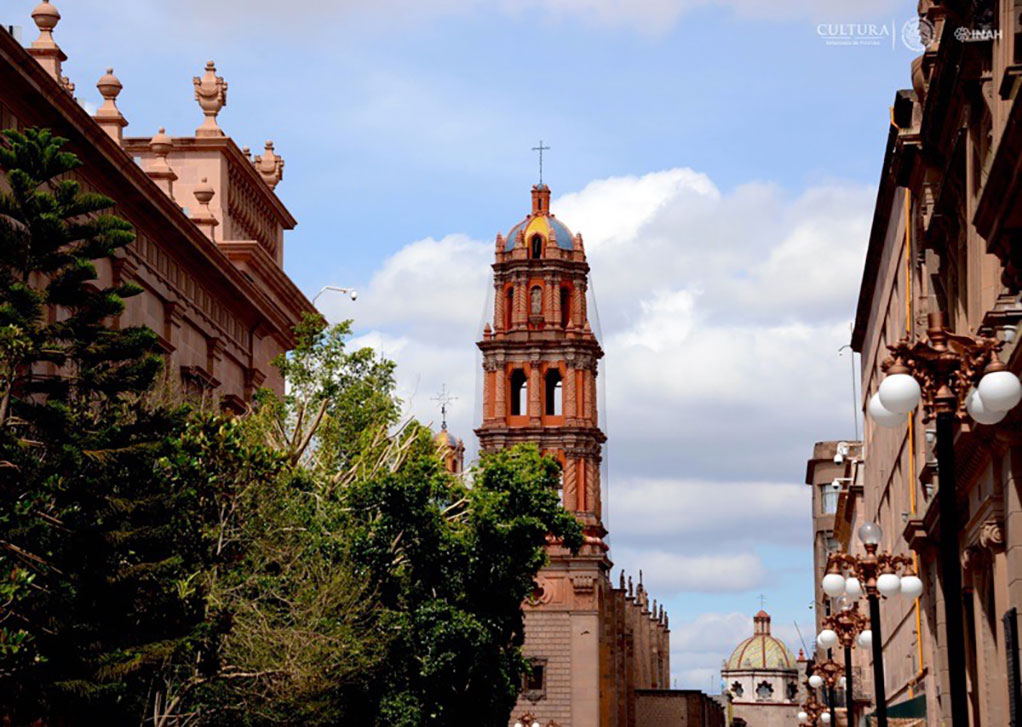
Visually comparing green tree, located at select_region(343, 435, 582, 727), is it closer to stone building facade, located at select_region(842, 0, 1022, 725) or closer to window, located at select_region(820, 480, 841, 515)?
stone building facade, located at select_region(842, 0, 1022, 725)

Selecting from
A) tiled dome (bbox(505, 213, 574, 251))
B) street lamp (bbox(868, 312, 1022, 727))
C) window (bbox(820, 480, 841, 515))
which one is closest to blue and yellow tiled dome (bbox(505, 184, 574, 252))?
tiled dome (bbox(505, 213, 574, 251))

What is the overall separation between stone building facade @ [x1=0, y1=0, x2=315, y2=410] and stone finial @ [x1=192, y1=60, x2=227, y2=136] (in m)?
0.03

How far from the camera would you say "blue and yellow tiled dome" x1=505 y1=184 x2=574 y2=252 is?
112831 millimetres

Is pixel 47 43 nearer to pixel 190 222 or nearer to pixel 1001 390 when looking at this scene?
pixel 190 222

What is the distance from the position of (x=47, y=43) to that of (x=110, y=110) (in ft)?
14.5

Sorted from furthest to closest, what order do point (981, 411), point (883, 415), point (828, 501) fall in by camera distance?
point (828, 501), point (883, 415), point (981, 411)

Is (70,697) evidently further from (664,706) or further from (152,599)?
(664,706)

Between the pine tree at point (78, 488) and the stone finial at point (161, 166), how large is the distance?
61.2 feet

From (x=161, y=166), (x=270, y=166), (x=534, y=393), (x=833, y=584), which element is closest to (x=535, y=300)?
(x=534, y=393)

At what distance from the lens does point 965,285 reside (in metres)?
29.2

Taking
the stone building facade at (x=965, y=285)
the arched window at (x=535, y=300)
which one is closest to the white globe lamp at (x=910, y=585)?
the stone building facade at (x=965, y=285)

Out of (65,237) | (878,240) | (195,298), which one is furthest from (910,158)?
(195,298)

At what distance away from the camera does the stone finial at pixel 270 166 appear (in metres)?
63.1

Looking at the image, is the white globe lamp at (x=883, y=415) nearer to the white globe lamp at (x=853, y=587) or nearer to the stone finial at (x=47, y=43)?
the white globe lamp at (x=853, y=587)
